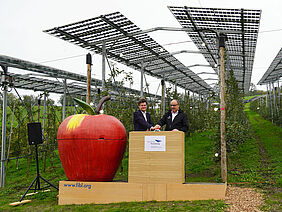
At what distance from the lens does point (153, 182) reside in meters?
6.13

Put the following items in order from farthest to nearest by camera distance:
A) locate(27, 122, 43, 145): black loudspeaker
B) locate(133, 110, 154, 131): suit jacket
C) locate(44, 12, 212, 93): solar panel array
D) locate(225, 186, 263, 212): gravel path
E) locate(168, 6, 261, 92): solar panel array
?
locate(44, 12, 212, 93): solar panel array
locate(168, 6, 261, 92): solar panel array
locate(27, 122, 43, 145): black loudspeaker
locate(133, 110, 154, 131): suit jacket
locate(225, 186, 263, 212): gravel path

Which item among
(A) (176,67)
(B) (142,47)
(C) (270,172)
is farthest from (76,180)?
(A) (176,67)

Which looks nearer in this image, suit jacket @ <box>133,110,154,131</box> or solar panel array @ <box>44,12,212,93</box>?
suit jacket @ <box>133,110,154,131</box>

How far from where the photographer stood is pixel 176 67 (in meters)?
16.5

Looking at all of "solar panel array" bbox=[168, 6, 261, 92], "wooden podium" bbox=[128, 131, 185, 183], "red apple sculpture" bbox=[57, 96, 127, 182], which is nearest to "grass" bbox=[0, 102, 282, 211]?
"wooden podium" bbox=[128, 131, 185, 183]

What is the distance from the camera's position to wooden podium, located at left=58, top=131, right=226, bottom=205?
598 cm

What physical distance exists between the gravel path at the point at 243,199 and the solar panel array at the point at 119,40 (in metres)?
4.11

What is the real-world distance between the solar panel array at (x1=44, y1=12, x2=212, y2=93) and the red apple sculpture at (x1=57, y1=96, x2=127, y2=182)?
14.0 ft

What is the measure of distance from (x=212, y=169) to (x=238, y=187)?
9.27 ft

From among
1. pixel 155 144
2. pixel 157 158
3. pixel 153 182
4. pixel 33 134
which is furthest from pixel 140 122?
pixel 33 134

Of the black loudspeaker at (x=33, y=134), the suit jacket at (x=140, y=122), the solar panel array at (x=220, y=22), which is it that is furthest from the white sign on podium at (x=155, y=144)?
the solar panel array at (x=220, y=22)

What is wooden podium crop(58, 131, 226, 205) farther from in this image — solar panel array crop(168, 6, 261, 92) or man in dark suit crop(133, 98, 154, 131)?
solar panel array crop(168, 6, 261, 92)

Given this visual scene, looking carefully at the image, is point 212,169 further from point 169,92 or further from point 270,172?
point 169,92

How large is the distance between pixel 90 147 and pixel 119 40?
19.9 feet
